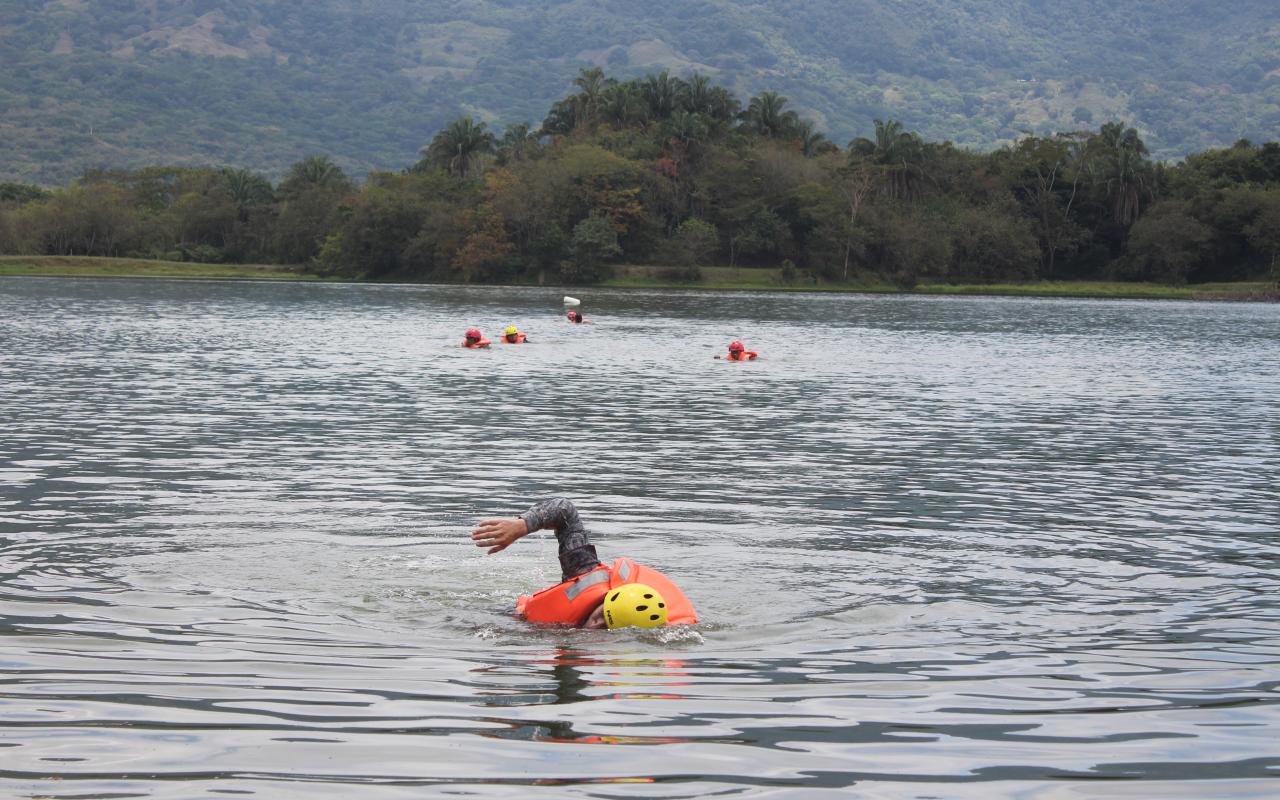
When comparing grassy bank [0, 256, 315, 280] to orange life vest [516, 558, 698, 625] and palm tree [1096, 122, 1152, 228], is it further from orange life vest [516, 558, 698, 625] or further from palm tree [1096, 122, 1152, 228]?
orange life vest [516, 558, 698, 625]

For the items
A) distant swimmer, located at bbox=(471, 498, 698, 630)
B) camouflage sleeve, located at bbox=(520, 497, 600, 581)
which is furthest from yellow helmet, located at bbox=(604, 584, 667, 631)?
camouflage sleeve, located at bbox=(520, 497, 600, 581)

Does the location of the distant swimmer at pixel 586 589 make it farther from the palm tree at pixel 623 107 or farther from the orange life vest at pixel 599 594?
the palm tree at pixel 623 107

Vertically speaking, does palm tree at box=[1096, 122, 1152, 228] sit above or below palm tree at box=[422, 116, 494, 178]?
below

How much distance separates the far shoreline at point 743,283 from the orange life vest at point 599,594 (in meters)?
136

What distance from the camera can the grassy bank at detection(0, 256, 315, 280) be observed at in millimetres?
154250

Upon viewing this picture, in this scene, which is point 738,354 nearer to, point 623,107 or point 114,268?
point 114,268

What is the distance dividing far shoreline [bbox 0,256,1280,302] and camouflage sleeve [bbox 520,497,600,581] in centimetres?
13603

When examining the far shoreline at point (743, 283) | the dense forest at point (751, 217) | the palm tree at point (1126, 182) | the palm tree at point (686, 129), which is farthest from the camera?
the palm tree at point (686, 129)

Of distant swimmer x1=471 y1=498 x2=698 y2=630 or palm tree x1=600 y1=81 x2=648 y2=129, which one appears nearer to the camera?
distant swimmer x1=471 y1=498 x2=698 y2=630

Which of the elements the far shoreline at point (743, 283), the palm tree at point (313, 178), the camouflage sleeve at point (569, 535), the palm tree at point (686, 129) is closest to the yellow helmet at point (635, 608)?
the camouflage sleeve at point (569, 535)

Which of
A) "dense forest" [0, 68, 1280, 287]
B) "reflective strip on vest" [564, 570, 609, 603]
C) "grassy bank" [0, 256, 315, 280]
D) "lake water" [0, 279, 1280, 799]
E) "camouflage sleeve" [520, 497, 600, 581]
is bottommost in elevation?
"lake water" [0, 279, 1280, 799]

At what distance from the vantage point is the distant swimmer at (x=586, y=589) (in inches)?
522

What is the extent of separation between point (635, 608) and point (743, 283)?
142996 millimetres

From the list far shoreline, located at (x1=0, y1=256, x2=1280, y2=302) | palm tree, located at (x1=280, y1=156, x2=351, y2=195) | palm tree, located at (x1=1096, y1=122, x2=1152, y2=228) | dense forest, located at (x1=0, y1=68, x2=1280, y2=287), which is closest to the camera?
far shoreline, located at (x1=0, y1=256, x2=1280, y2=302)
